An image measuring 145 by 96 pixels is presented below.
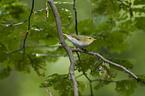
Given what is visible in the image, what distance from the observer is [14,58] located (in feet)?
3.26

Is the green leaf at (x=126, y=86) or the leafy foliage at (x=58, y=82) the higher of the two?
the leafy foliage at (x=58, y=82)

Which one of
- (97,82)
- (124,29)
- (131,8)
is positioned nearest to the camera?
(97,82)

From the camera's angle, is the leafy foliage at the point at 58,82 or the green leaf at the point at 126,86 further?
the green leaf at the point at 126,86

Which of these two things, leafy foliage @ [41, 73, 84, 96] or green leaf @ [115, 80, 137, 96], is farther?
green leaf @ [115, 80, 137, 96]

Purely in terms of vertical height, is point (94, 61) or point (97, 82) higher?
point (94, 61)

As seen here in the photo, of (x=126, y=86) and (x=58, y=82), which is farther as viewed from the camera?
(x=126, y=86)

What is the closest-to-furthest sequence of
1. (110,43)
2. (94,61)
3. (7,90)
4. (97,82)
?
1. (94,61)
2. (97,82)
3. (110,43)
4. (7,90)

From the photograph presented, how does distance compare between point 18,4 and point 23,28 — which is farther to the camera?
point 18,4

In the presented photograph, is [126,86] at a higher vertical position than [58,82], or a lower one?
lower

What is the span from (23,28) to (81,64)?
376 mm

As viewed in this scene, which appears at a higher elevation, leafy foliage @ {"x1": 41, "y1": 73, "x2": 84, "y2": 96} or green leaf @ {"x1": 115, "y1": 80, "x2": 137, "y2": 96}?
leafy foliage @ {"x1": 41, "y1": 73, "x2": 84, "y2": 96}

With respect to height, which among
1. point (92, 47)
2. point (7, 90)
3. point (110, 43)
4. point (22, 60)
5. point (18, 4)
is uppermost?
point (18, 4)

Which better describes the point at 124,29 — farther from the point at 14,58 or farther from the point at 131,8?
the point at 14,58

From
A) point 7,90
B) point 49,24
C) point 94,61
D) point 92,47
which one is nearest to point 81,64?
point 94,61
